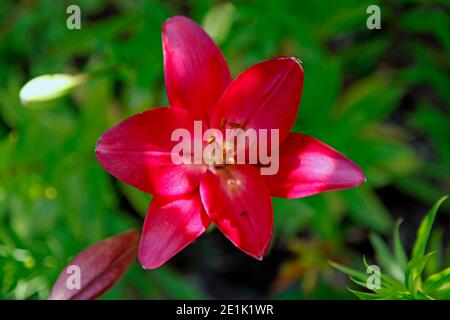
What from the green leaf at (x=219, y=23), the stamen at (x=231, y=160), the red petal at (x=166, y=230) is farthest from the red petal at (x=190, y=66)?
the green leaf at (x=219, y=23)

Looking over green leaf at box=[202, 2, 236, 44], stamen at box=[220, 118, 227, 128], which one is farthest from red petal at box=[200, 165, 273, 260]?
green leaf at box=[202, 2, 236, 44]

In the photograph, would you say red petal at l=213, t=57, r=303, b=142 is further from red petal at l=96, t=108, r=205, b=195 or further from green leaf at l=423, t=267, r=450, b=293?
green leaf at l=423, t=267, r=450, b=293

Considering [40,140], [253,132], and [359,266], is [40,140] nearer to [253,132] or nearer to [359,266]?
[253,132]

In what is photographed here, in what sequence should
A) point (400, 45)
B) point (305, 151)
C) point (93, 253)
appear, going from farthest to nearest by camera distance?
1. point (400, 45)
2. point (93, 253)
3. point (305, 151)

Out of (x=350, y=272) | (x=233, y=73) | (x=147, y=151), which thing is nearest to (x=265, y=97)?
(x=147, y=151)

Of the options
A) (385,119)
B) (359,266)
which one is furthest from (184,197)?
(385,119)

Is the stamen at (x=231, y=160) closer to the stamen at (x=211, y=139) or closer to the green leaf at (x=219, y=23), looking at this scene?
the stamen at (x=211, y=139)
